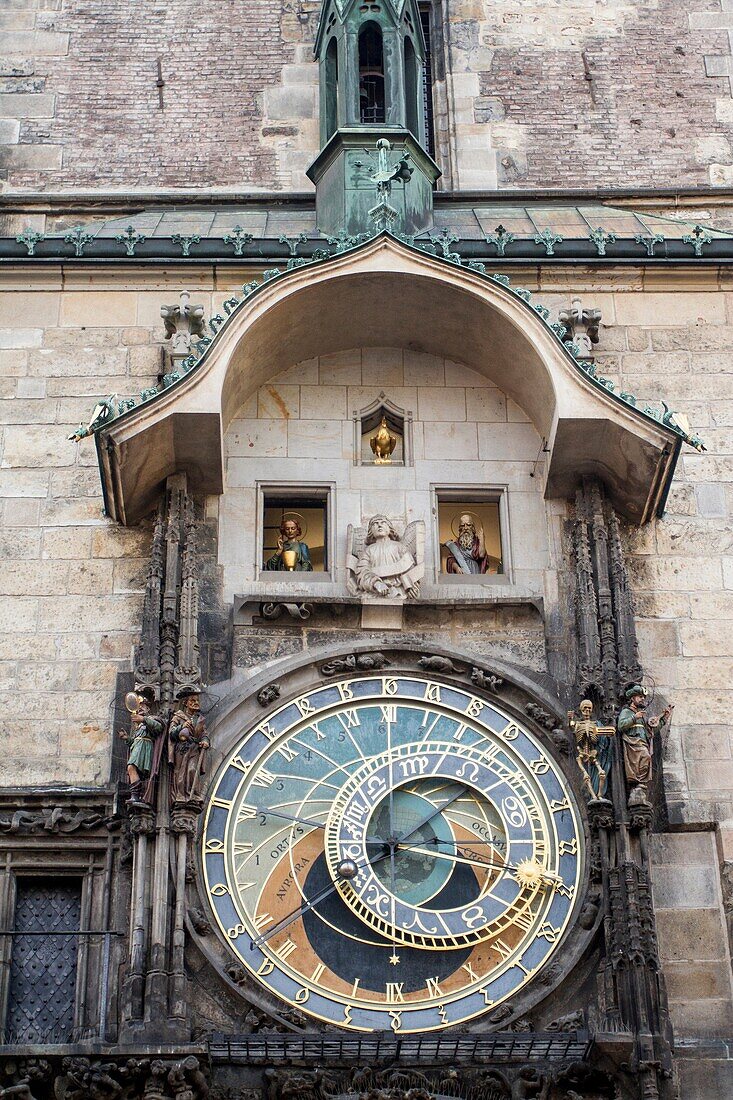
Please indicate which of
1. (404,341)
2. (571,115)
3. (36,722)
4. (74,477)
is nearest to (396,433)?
(404,341)

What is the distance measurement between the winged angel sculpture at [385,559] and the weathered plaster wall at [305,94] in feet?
12.5

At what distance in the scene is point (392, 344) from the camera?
43.4 feet

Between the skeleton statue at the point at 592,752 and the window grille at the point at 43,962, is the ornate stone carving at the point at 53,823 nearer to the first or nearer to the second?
the window grille at the point at 43,962

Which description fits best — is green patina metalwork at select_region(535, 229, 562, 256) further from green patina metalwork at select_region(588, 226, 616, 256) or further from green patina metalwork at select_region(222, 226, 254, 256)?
green patina metalwork at select_region(222, 226, 254, 256)

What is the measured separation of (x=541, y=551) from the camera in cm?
1252

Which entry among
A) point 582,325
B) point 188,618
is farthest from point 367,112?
point 188,618

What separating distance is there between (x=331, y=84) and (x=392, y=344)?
2.81 m

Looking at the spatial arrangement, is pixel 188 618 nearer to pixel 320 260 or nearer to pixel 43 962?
pixel 43 962

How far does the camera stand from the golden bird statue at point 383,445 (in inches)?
508

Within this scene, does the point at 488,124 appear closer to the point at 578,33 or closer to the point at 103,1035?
the point at 578,33

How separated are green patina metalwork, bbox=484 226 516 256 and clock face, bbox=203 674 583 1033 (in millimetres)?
2984

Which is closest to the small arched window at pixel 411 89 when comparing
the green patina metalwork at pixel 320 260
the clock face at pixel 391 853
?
the green patina metalwork at pixel 320 260

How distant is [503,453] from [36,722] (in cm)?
304

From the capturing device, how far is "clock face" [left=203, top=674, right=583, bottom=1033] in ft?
36.3
